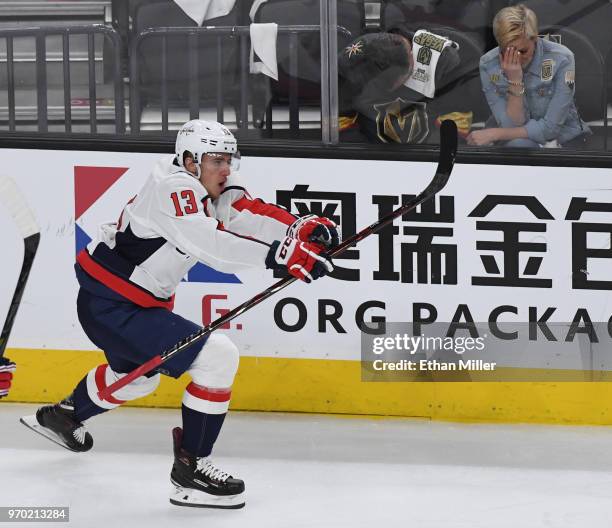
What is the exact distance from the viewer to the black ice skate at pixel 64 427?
371 cm

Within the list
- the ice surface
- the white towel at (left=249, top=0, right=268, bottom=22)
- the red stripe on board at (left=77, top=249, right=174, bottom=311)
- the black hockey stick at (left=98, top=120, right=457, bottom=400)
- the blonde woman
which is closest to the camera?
the ice surface

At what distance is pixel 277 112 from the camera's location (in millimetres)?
4000

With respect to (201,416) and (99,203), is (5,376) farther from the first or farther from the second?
(99,203)

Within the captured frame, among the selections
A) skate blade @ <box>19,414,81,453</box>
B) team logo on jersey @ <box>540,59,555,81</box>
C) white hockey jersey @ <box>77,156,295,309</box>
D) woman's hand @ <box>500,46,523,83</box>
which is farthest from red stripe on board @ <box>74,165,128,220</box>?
team logo on jersey @ <box>540,59,555,81</box>

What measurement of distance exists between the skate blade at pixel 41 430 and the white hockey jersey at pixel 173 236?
1.73 feet

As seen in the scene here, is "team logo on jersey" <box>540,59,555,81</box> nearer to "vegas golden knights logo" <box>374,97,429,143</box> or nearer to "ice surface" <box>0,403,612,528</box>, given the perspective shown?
"vegas golden knights logo" <box>374,97,429,143</box>

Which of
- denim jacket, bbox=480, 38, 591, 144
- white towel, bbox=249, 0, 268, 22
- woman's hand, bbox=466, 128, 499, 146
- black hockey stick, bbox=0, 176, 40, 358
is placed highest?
white towel, bbox=249, 0, 268, 22

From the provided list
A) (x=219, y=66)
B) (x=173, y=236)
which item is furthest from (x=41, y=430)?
(x=219, y=66)

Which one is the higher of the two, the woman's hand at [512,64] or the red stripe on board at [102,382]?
the woman's hand at [512,64]

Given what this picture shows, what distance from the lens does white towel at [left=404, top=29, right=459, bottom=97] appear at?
3895 millimetres

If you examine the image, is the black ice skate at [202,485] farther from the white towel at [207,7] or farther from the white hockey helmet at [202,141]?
the white towel at [207,7]

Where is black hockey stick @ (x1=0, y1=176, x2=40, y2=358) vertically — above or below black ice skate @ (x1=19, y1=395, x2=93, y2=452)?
above

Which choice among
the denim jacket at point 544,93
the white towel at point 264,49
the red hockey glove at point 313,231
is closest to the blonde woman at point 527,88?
the denim jacket at point 544,93

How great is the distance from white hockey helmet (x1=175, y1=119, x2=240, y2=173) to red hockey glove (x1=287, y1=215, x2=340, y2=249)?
10.9 inches
